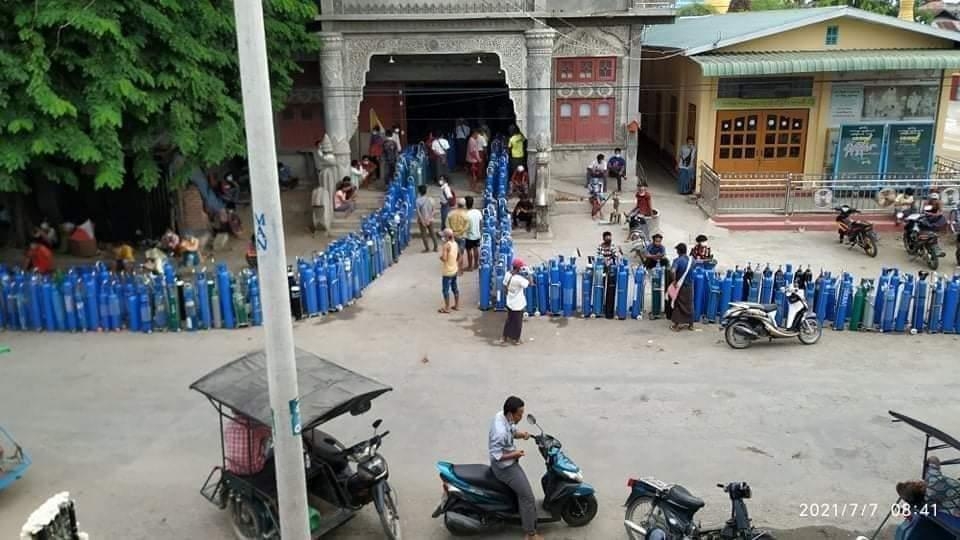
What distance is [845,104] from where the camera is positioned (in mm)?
21469

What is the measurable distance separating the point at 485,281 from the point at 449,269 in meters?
0.64

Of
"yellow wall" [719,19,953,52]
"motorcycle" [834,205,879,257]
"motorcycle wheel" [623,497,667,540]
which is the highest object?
"yellow wall" [719,19,953,52]

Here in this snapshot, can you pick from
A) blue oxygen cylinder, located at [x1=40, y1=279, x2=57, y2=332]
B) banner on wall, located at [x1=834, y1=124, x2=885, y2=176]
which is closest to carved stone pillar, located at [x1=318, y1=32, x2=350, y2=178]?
blue oxygen cylinder, located at [x1=40, y1=279, x2=57, y2=332]

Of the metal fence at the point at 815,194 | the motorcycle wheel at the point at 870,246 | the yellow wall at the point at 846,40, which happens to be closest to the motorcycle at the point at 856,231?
the motorcycle wheel at the point at 870,246

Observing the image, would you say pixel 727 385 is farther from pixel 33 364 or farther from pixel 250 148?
pixel 33 364

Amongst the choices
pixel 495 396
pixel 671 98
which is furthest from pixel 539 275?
pixel 671 98

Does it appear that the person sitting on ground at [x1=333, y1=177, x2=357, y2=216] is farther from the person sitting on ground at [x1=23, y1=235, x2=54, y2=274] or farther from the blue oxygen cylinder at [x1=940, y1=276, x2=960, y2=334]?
the blue oxygen cylinder at [x1=940, y1=276, x2=960, y2=334]

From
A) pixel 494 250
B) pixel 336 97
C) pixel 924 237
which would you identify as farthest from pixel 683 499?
pixel 336 97

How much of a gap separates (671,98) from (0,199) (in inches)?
722

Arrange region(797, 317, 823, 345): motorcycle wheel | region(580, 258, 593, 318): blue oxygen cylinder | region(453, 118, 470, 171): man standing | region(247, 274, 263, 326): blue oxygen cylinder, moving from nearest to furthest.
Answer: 1. region(797, 317, 823, 345): motorcycle wheel
2. region(247, 274, 263, 326): blue oxygen cylinder
3. region(580, 258, 593, 318): blue oxygen cylinder
4. region(453, 118, 470, 171): man standing

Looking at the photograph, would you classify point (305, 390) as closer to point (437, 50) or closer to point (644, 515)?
point (644, 515)

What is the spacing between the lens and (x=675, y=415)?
392 inches

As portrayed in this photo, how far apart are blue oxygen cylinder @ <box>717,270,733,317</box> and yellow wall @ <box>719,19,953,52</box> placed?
392 inches

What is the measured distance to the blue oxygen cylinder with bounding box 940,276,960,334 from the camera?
40.8ft
